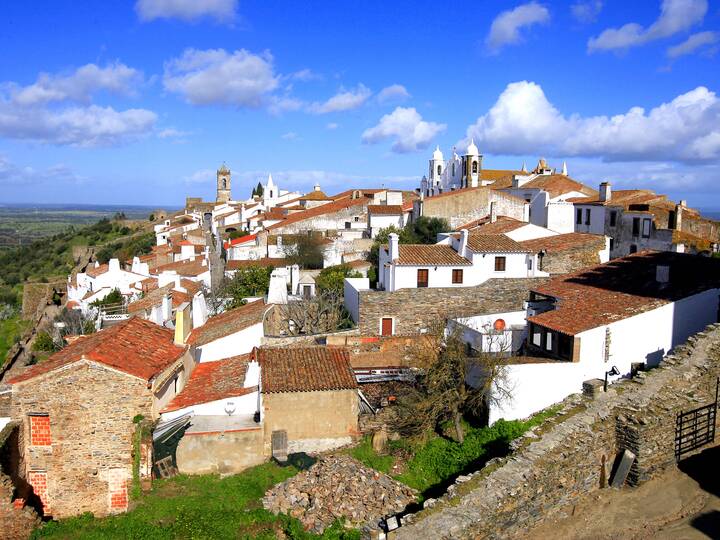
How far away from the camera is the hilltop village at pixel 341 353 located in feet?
48.2

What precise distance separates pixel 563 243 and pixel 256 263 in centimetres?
1812

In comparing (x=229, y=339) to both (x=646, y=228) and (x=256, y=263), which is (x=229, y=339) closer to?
(x=256, y=263)

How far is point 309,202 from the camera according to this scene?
59656 millimetres

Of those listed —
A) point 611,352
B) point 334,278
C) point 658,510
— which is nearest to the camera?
point 658,510

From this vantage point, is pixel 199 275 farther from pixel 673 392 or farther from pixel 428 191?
pixel 428 191

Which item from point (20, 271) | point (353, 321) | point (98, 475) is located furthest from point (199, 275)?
point (20, 271)

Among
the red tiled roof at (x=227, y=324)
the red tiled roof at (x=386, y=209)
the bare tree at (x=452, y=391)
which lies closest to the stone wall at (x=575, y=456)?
the bare tree at (x=452, y=391)

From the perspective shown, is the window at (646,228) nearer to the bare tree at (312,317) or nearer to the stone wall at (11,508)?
the bare tree at (312,317)

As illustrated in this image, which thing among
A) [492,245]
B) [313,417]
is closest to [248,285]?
[492,245]

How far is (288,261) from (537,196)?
16623 millimetres

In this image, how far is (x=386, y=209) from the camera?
143 feet

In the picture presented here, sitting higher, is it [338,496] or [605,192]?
[605,192]

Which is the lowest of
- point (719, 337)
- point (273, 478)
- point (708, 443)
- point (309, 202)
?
point (273, 478)

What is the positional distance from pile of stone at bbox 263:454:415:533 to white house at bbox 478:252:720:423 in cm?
377
